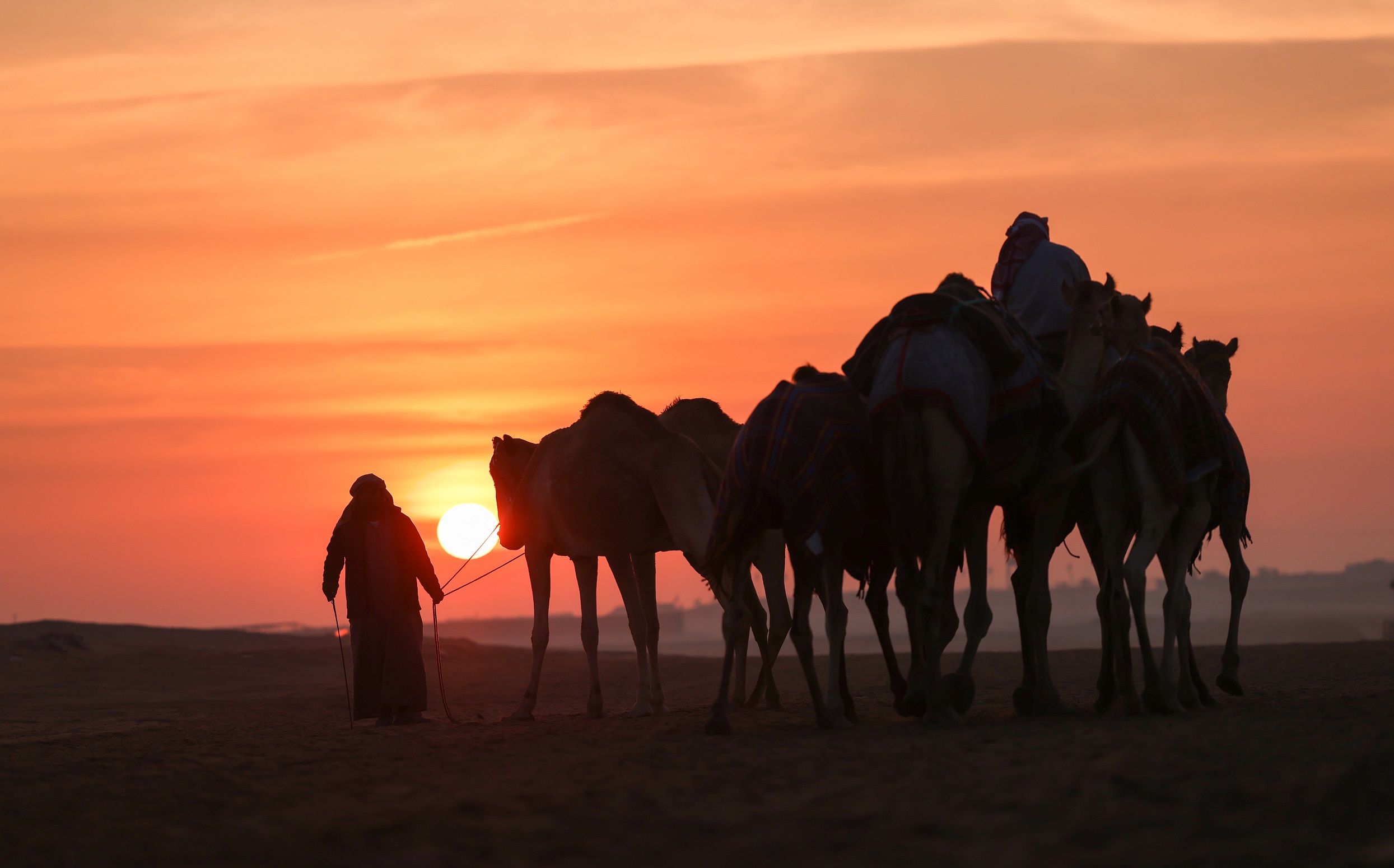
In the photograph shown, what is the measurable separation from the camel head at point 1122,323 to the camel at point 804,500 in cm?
250

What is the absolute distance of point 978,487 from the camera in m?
10.6

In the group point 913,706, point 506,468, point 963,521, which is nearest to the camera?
point 913,706

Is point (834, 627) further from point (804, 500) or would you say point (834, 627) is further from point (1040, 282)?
point (1040, 282)

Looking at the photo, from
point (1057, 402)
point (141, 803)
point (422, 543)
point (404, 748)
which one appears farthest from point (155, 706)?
point (1057, 402)

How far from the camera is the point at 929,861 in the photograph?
17.2ft

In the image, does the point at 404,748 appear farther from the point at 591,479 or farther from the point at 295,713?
the point at 295,713

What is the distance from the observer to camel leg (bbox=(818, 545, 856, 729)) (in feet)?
32.7

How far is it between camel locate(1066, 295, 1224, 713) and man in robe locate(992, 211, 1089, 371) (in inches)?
63.2

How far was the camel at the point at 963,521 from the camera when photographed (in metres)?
9.74

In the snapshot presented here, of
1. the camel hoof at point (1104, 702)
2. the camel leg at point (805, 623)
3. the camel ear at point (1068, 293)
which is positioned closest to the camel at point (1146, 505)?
the camel hoof at point (1104, 702)

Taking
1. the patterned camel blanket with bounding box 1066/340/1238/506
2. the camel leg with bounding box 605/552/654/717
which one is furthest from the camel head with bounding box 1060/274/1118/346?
the camel leg with bounding box 605/552/654/717

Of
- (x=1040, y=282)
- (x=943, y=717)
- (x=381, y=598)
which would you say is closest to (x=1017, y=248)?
(x=1040, y=282)

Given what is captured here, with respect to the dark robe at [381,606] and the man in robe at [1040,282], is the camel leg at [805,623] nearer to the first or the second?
the man in robe at [1040,282]

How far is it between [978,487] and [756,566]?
13.2 feet
